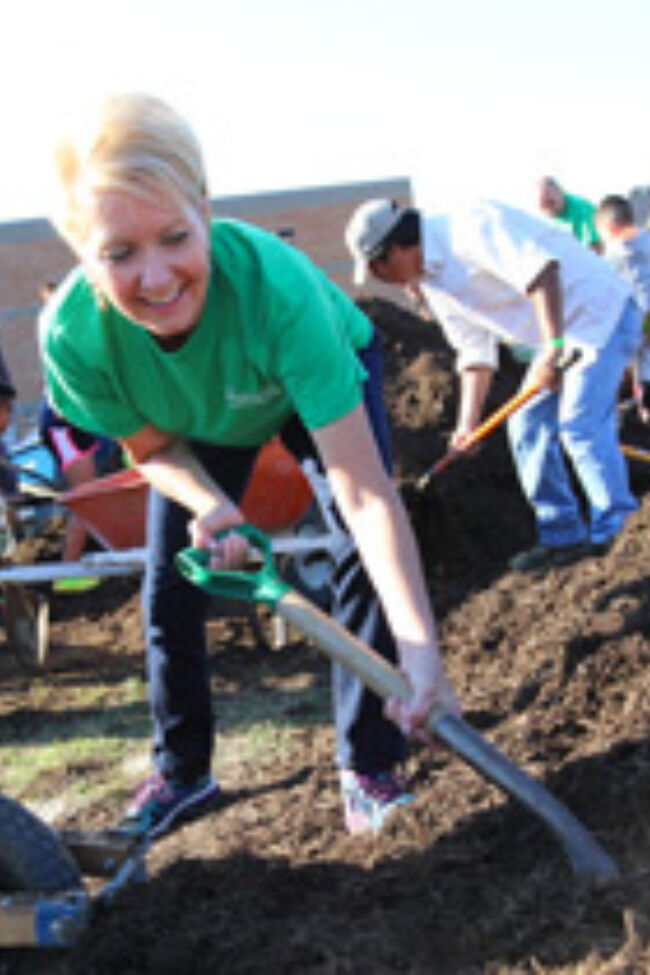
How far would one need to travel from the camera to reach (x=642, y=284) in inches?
309

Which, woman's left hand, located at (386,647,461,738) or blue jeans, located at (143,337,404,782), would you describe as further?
blue jeans, located at (143,337,404,782)

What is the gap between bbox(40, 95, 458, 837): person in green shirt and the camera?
1830 mm

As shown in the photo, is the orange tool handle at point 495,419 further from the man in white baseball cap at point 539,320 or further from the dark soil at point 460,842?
the dark soil at point 460,842

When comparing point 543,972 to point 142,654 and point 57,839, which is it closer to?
point 57,839

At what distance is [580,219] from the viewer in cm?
862

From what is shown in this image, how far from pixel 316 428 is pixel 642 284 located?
633 cm

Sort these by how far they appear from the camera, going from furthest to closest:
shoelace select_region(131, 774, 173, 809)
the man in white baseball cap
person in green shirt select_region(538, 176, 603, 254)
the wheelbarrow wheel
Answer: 1. person in green shirt select_region(538, 176, 603, 254)
2. the man in white baseball cap
3. shoelace select_region(131, 774, 173, 809)
4. the wheelbarrow wheel

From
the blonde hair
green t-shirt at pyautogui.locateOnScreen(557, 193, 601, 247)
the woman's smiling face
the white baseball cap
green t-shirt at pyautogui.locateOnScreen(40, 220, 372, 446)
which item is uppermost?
green t-shirt at pyautogui.locateOnScreen(557, 193, 601, 247)

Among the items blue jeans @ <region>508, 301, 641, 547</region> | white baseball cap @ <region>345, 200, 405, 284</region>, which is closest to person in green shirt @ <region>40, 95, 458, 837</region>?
white baseball cap @ <region>345, 200, 405, 284</region>

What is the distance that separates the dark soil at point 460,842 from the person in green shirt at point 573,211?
14.0ft

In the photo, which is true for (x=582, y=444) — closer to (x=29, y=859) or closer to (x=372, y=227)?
(x=372, y=227)

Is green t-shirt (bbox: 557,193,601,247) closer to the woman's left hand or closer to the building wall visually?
the building wall

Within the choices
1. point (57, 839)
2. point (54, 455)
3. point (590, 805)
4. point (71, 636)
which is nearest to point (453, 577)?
point (71, 636)

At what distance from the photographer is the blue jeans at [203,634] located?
2602 millimetres
